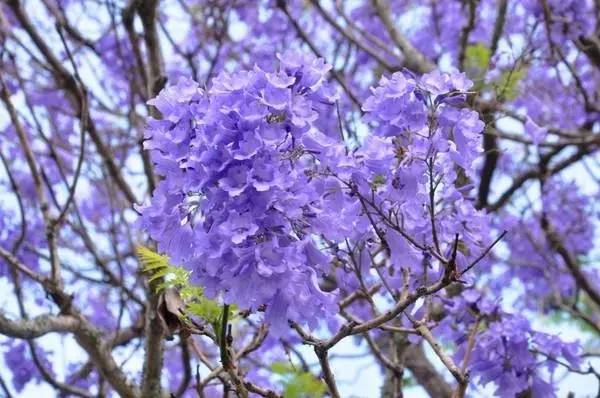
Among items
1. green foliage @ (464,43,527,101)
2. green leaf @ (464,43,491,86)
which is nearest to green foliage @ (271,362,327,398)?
green foliage @ (464,43,527,101)

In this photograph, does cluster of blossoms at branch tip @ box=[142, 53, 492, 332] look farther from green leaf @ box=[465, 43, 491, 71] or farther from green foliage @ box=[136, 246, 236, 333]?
green leaf @ box=[465, 43, 491, 71]

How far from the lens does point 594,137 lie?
4.37 m

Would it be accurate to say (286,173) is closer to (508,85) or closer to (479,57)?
(508,85)

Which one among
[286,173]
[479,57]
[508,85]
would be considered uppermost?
[479,57]

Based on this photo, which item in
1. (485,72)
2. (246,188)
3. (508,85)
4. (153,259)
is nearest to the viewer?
(246,188)

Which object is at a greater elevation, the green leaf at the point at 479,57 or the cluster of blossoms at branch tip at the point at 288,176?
the green leaf at the point at 479,57

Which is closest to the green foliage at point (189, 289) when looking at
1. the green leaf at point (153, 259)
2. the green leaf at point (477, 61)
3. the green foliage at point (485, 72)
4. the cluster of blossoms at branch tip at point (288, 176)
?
the green leaf at point (153, 259)

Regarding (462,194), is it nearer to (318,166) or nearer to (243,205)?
(318,166)

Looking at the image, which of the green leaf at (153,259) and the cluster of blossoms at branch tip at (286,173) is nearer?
the cluster of blossoms at branch tip at (286,173)

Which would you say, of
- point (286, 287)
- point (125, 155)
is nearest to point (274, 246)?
point (286, 287)

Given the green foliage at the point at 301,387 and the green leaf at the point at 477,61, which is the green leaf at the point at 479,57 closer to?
the green leaf at the point at 477,61

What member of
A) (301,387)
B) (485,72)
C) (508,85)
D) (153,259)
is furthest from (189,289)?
(485,72)

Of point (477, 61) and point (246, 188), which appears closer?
point (246, 188)

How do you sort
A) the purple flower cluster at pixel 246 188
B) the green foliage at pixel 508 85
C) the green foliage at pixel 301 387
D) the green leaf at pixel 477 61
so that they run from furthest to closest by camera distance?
the green leaf at pixel 477 61, the green foliage at pixel 508 85, the green foliage at pixel 301 387, the purple flower cluster at pixel 246 188
